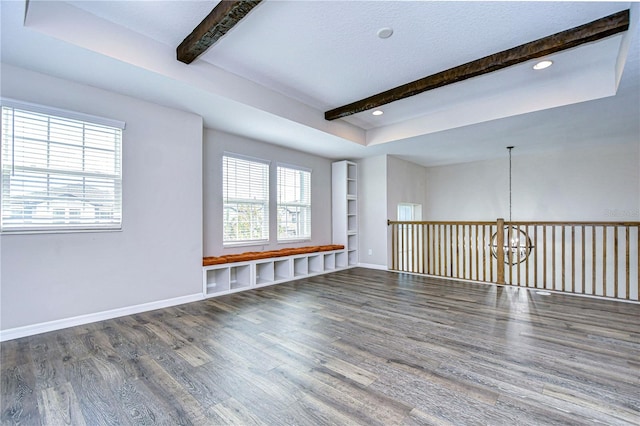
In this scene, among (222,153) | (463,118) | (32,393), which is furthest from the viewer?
(222,153)

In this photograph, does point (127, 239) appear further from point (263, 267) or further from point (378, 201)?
point (378, 201)

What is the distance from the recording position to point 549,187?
6.68 meters

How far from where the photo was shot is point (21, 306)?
2.89m

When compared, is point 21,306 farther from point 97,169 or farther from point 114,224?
point 97,169

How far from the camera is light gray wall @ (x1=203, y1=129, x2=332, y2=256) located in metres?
4.85

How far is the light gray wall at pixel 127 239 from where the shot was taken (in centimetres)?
293

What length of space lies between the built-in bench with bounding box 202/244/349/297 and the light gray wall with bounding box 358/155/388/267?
2.15 ft

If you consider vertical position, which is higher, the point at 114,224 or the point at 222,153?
the point at 222,153

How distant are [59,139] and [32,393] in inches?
98.4

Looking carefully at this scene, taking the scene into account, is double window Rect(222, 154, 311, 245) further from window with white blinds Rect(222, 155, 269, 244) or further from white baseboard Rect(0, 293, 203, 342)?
white baseboard Rect(0, 293, 203, 342)

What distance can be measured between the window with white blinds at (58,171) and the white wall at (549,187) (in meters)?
7.48

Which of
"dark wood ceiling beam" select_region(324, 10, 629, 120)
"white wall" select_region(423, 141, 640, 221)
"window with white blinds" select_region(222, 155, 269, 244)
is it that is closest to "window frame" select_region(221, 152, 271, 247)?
"window with white blinds" select_region(222, 155, 269, 244)

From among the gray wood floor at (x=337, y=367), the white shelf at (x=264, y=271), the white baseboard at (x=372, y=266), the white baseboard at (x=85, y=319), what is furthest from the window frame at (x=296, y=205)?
the gray wood floor at (x=337, y=367)

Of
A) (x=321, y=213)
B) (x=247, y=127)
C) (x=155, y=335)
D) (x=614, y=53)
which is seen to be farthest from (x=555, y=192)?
(x=155, y=335)
